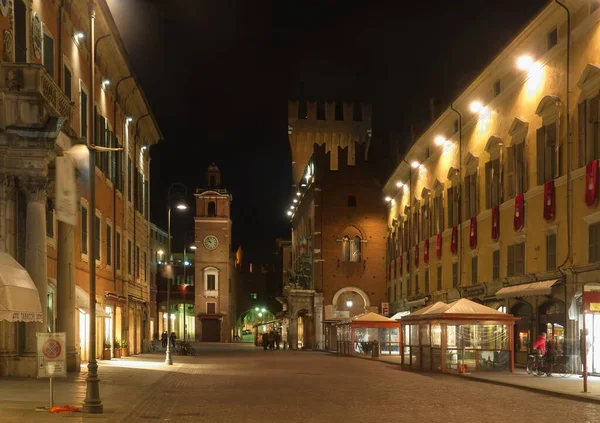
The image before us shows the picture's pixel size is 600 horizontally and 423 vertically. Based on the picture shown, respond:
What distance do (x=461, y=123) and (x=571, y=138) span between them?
15.2 m

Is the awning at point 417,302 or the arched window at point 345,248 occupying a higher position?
the arched window at point 345,248

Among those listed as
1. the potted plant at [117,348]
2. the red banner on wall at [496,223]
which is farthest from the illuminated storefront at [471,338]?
the potted plant at [117,348]

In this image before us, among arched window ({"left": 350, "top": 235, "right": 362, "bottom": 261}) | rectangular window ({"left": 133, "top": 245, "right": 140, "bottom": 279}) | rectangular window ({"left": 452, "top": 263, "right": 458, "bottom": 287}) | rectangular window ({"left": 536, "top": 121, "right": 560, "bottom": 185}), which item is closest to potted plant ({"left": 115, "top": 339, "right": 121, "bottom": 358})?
rectangular window ({"left": 133, "top": 245, "right": 140, "bottom": 279})

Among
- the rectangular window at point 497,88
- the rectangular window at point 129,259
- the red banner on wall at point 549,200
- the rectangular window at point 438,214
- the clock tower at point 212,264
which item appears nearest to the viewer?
the red banner on wall at point 549,200

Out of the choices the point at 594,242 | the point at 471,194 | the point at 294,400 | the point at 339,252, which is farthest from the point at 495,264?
the point at 339,252

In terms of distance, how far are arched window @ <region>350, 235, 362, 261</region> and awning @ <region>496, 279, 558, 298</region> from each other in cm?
3717

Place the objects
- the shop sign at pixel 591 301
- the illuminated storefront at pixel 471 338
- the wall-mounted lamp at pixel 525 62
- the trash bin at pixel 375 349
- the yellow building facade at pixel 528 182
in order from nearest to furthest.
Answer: the shop sign at pixel 591 301 < the yellow building facade at pixel 528 182 < the illuminated storefront at pixel 471 338 < the wall-mounted lamp at pixel 525 62 < the trash bin at pixel 375 349

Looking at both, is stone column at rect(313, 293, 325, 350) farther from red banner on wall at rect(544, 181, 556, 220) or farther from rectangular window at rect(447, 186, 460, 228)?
red banner on wall at rect(544, 181, 556, 220)

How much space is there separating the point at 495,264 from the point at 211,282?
77.1 m

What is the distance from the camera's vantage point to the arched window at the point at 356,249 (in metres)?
75.4

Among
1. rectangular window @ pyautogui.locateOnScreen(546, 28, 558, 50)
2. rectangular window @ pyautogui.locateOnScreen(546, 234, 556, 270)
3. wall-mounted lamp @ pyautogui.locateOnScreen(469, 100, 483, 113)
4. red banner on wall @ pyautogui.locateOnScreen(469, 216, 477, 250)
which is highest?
rectangular window @ pyautogui.locateOnScreen(546, 28, 558, 50)

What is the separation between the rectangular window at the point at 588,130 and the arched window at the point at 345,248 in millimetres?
45257

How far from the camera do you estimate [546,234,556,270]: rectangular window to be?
33.5m

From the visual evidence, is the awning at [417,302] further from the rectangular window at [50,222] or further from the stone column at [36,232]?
the stone column at [36,232]
